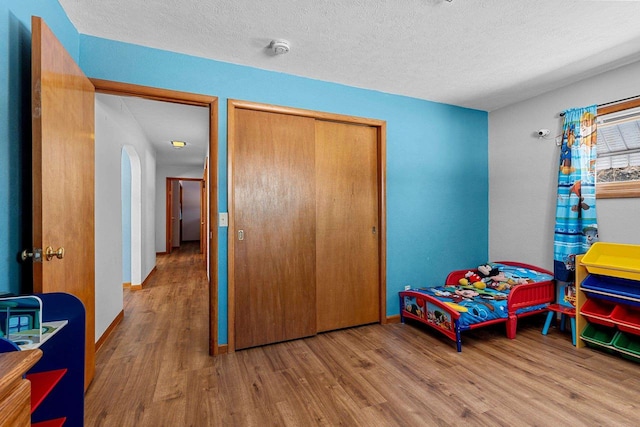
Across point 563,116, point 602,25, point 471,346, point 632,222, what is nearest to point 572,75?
point 563,116

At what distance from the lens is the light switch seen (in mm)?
2482

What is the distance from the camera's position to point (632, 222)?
2.54 meters

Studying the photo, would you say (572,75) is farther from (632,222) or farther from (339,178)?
(339,178)

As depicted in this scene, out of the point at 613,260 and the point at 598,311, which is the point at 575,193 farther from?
the point at 598,311

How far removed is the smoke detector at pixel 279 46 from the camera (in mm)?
2190

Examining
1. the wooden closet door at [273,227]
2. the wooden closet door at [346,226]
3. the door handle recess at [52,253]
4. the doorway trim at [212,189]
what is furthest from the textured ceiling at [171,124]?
the door handle recess at [52,253]

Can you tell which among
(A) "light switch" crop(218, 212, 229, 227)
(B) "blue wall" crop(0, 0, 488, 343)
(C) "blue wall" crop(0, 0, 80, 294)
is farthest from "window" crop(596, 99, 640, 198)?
(C) "blue wall" crop(0, 0, 80, 294)

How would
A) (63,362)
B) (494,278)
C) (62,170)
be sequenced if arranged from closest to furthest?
(63,362), (62,170), (494,278)

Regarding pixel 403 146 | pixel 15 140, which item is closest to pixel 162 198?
pixel 403 146

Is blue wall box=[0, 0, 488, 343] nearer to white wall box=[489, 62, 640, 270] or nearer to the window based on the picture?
white wall box=[489, 62, 640, 270]

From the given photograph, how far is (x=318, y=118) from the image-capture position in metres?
2.86

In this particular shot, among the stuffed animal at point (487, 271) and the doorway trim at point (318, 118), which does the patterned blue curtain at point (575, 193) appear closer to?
the stuffed animal at point (487, 271)

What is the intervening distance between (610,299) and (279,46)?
327 cm

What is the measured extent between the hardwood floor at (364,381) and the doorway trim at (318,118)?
0.32m
